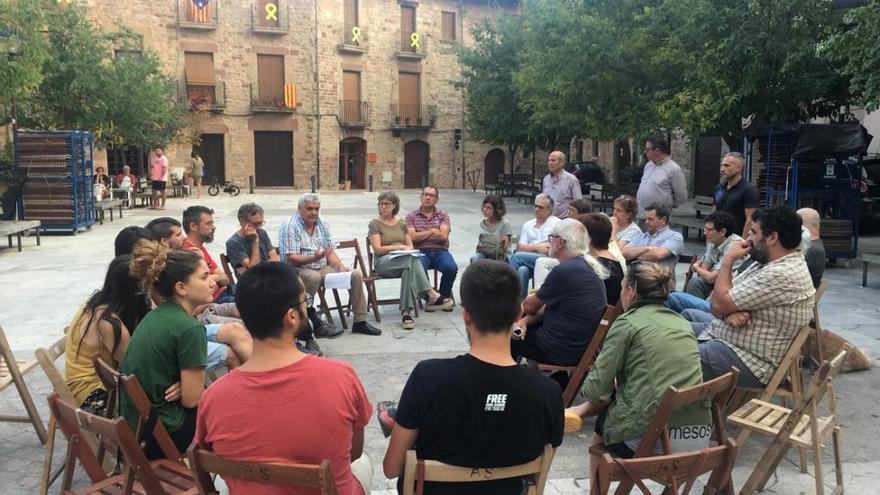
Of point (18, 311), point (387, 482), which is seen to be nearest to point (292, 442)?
point (387, 482)

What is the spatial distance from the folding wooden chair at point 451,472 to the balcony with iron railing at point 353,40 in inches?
1264

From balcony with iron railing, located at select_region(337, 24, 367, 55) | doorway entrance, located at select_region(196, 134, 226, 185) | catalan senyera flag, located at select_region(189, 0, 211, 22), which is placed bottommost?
doorway entrance, located at select_region(196, 134, 226, 185)

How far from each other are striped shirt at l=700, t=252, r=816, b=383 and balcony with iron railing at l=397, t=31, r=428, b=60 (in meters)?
32.3

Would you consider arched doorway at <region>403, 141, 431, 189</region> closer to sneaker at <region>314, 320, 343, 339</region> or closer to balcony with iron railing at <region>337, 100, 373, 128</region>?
balcony with iron railing at <region>337, 100, 373, 128</region>

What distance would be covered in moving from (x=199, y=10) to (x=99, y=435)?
102 ft

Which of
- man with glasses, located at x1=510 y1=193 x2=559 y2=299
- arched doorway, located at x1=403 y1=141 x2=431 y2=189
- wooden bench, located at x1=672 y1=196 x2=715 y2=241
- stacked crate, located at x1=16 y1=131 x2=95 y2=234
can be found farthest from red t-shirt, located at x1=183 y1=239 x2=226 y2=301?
arched doorway, located at x1=403 y1=141 x2=431 y2=189

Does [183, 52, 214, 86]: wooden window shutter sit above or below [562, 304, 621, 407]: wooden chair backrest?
above

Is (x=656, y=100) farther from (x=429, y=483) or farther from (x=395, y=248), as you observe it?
(x=429, y=483)

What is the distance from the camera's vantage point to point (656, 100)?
1189 cm

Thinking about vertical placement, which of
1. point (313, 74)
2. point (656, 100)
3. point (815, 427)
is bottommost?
point (815, 427)

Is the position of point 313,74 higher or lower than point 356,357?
higher

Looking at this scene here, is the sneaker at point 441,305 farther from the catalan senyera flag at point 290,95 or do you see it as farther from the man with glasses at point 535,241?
the catalan senyera flag at point 290,95

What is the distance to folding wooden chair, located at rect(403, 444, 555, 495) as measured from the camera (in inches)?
84.6

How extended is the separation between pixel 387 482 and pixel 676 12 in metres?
9.69
